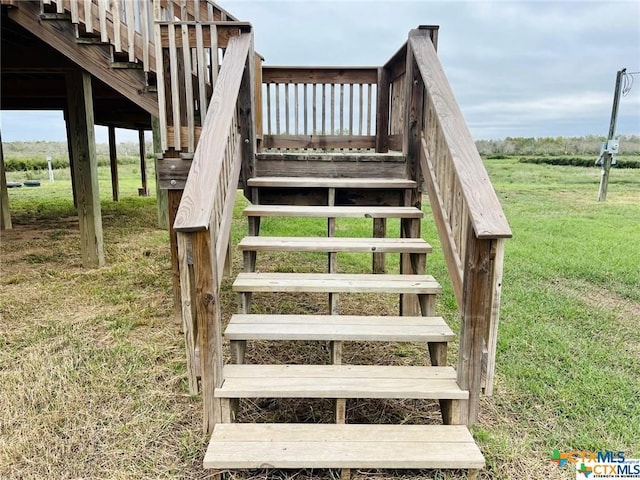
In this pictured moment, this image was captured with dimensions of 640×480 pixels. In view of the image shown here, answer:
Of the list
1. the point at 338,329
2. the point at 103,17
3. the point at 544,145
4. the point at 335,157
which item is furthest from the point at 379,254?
the point at 544,145

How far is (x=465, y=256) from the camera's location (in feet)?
5.98

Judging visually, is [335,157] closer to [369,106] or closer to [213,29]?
[213,29]

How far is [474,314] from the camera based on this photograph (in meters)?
1.79

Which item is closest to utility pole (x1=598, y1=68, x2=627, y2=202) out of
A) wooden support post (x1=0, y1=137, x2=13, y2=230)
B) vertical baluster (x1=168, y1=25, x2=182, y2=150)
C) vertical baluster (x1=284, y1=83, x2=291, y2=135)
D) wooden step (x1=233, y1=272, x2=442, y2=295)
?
vertical baluster (x1=284, y1=83, x2=291, y2=135)

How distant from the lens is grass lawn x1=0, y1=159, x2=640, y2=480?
189 centimetres

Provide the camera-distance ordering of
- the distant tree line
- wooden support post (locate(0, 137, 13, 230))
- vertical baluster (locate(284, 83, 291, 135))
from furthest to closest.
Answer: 1. the distant tree line
2. wooden support post (locate(0, 137, 13, 230))
3. vertical baluster (locate(284, 83, 291, 135))

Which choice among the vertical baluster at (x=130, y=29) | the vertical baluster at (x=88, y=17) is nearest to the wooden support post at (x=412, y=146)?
the vertical baluster at (x=130, y=29)

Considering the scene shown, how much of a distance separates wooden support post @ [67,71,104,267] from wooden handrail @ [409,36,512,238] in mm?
3555

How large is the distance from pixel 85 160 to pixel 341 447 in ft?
13.9

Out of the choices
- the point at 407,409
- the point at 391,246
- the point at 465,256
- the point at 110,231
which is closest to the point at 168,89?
the point at 391,246

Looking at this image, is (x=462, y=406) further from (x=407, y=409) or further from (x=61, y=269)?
(x=61, y=269)

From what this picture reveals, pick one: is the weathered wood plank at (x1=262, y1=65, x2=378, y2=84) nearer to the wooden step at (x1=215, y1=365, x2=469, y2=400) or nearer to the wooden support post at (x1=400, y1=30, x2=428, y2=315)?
the wooden support post at (x1=400, y1=30, x2=428, y2=315)

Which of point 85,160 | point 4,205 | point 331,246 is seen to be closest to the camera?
point 331,246

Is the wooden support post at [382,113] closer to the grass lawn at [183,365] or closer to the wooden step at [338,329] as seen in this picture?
the grass lawn at [183,365]
